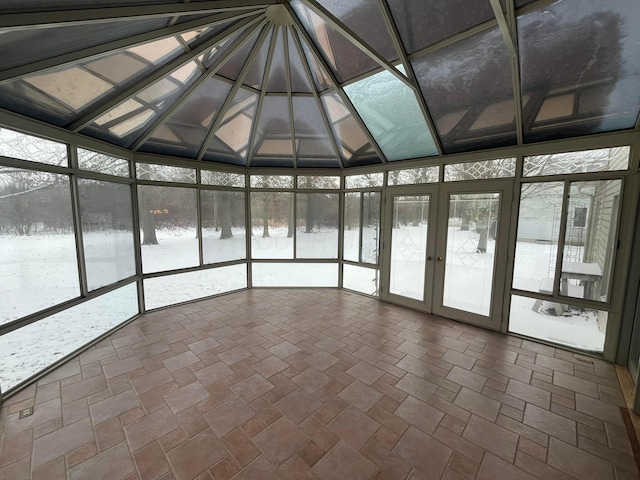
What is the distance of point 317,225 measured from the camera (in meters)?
5.90

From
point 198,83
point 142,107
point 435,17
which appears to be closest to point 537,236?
point 435,17

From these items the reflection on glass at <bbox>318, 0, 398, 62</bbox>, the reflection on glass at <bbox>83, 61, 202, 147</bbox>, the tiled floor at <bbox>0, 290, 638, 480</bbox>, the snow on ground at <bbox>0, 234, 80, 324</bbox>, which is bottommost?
the tiled floor at <bbox>0, 290, 638, 480</bbox>

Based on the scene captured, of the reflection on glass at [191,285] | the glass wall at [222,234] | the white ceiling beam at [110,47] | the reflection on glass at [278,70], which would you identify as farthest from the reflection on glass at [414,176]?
the reflection on glass at [191,285]

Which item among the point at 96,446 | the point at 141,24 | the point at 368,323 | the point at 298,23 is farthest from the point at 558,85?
the point at 96,446

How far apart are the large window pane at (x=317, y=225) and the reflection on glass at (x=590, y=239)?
3.77 m

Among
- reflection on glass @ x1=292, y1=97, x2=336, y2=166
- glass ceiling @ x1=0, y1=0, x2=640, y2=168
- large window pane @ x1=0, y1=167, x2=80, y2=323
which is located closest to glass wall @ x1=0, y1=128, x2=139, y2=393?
large window pane @ x1=0, y1=167, x2=80, y2=323

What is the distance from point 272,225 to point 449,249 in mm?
3532

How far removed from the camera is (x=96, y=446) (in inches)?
77.2

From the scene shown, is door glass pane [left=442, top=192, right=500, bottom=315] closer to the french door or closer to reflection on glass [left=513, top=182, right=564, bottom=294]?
the french door

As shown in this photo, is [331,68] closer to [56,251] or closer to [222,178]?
[222,178]

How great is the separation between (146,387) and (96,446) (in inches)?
25.8

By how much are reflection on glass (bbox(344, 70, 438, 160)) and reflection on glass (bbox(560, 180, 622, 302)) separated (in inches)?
77.7

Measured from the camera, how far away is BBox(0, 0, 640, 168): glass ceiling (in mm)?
2195

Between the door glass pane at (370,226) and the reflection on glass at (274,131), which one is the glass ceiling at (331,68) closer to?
the reflection on glass at (274,131)
